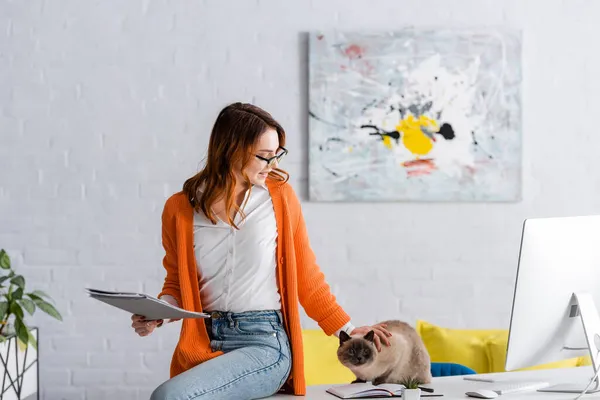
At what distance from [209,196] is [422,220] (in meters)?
1.57

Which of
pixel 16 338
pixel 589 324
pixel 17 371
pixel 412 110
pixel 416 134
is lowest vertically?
pixel 17 371

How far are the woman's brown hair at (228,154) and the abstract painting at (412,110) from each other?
132 cm

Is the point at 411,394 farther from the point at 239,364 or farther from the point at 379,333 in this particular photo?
the point at 239,364

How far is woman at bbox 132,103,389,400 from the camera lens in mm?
1892

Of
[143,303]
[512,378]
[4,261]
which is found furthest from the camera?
[4,261]

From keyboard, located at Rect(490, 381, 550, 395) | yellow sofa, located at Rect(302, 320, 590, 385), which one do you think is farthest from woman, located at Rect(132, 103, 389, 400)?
yellow sofa, located at Rect(302, 320, 590, 385)

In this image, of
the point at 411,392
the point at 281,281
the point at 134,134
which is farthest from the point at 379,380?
the point at 134,134

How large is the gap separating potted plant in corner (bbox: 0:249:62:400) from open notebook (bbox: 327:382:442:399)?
1442 mm

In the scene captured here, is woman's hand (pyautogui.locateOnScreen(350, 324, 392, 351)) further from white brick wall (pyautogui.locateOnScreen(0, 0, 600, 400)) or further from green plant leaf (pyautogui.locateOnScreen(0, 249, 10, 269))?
green plant leaf (pyautogui.locateOnScreen(0, 249, 10, 269))

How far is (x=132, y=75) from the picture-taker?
3303 mm

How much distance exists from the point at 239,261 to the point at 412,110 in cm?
157

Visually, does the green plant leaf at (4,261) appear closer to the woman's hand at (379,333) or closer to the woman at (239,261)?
the woman at (239,261)

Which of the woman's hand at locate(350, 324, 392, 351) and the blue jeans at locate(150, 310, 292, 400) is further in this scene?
the woman's hand at locate(350, 324, 392, 351)

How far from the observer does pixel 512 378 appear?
6.97 ft
